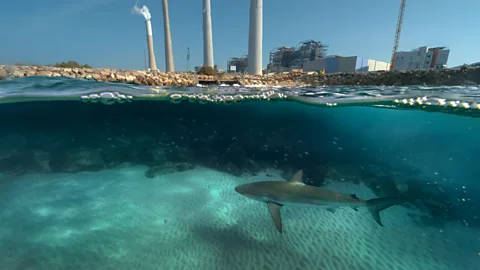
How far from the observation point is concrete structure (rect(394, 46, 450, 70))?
7000 cm

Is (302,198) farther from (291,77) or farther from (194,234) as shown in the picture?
(291,77)

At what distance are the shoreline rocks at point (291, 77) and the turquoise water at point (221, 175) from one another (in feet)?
22.8

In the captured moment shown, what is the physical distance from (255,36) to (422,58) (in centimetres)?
6407

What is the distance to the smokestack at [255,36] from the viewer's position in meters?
42.1

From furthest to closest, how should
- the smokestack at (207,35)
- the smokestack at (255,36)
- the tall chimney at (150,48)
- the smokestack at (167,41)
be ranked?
the tall chimney at (150,48), the smokestack at (167,41), the smokestack at (207,35), the smokestack at (255,36)

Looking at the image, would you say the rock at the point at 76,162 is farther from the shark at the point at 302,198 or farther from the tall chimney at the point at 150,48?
the tall chimney at the point at 150,48

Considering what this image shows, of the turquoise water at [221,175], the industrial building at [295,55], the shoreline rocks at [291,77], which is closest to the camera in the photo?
the turquoise water at [221,175]

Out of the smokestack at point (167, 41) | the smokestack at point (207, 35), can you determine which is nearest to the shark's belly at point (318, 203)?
the smokestack at point (207, 35)

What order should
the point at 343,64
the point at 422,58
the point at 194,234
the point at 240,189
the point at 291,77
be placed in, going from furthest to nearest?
the point at 422,58 → the point at 343,64 → the point at 291,77 → the point at 194,234 → the point at 240,189

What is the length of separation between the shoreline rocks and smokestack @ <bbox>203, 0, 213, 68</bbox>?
2870 centimetres

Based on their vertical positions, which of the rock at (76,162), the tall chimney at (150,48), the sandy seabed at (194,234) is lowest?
the rock at (76,162)

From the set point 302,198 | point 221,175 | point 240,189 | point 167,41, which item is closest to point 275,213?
point 302,198

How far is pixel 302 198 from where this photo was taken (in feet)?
13.2

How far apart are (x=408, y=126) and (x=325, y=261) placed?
45.6 feet
